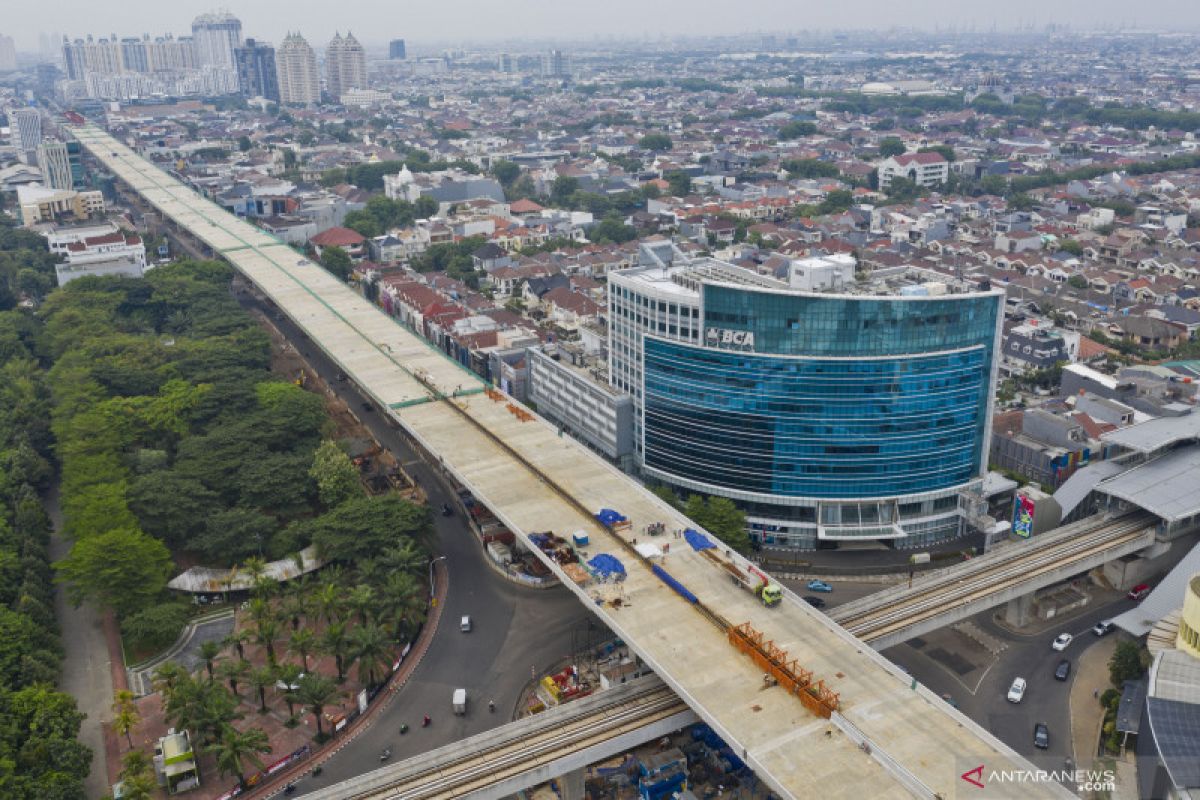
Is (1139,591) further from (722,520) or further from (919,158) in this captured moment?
(919,158)

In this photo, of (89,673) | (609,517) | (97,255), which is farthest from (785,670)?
(97,255)

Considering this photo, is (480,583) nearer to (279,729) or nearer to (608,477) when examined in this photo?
(608,477)

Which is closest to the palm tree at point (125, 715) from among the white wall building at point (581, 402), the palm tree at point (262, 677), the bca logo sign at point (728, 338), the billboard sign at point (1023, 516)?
the palm tree at point (262, 677)

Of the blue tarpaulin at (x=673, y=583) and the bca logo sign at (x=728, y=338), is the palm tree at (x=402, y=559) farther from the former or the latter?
the bca logo sign at (x=728, y=338)

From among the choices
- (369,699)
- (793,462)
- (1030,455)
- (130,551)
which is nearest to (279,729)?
(369,699)

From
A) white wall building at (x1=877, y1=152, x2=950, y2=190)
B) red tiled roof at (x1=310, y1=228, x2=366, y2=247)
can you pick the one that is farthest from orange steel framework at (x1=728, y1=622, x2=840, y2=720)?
white wall building at (x1=877, y1=152, x2=950, y2=190)

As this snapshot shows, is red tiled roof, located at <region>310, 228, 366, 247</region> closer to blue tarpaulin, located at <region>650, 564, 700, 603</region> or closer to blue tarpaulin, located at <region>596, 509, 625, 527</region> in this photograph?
blue tarpaulin, located at <region>596, 509, 625, 527</region>
